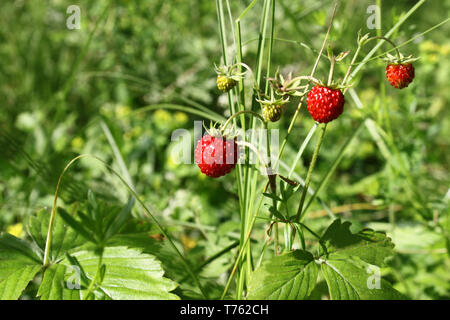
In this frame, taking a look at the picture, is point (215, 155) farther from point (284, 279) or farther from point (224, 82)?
point (284, 279)

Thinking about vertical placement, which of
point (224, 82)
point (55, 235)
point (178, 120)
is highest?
point (178, 120)

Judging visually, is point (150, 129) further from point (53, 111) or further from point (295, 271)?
point (295, 271)

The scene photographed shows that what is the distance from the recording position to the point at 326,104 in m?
0.63

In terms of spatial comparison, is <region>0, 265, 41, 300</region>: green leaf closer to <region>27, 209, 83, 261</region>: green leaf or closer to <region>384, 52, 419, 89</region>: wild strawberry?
<region>27, 209, 83, 261</region>: green leaf

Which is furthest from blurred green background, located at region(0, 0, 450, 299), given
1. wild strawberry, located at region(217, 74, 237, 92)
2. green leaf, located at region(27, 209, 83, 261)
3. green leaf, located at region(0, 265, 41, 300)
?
wild strawberry, located at region(217, 74, 237, 92)

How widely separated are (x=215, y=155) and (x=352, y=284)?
1.12ft

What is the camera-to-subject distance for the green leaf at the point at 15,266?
0.69 metres

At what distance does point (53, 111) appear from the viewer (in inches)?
85.4

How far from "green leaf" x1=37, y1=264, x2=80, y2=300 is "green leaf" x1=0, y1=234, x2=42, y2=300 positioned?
3cm

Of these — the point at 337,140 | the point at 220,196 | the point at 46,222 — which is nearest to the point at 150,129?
the point at 220,196

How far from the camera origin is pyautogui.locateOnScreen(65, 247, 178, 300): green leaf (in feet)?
2.29

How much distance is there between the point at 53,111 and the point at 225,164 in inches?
72.6

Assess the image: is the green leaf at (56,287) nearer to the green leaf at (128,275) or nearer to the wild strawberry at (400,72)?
the green leaf at (128,275)

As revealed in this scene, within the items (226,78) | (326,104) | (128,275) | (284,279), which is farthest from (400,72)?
(128,275)
